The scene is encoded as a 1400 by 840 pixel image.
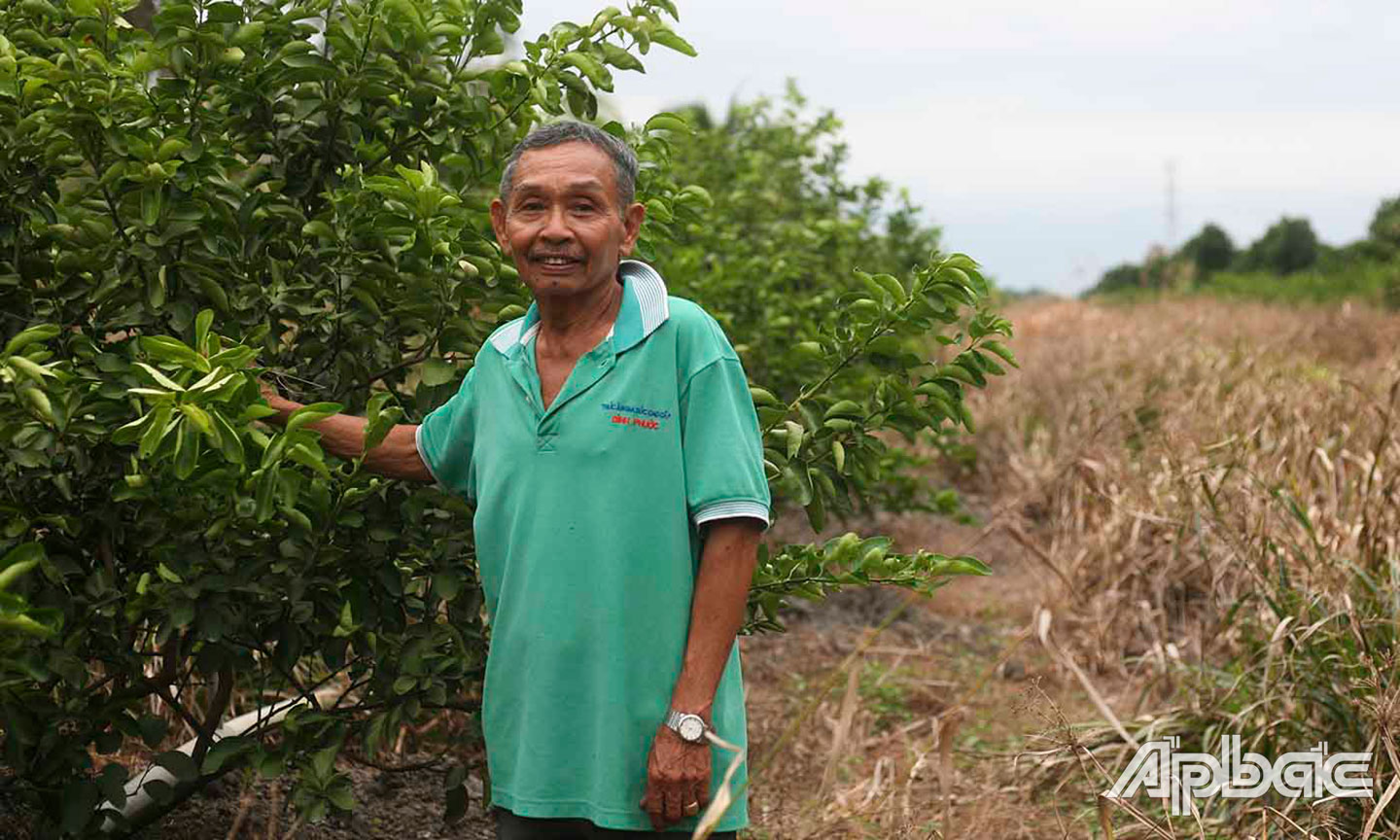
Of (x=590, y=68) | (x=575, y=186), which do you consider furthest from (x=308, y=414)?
(x=590, y=68)

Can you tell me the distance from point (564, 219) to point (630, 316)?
20cm

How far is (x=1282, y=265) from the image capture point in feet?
83.9

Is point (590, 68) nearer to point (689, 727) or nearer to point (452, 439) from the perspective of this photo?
point (452, 439)

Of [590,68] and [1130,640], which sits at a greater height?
[590,68]

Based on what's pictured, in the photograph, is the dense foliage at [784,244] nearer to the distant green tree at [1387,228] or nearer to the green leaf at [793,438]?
the green leaf at [793,438]

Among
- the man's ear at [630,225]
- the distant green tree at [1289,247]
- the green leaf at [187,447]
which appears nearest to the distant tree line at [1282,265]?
the distant green tree at [1289,247]

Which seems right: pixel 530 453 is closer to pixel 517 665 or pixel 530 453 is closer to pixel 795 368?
pixel 517 665

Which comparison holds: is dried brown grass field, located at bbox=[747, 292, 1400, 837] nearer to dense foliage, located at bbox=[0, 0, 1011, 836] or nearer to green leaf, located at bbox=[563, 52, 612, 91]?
dense foliage, located at bbox=[0, 0, 1011, 836]

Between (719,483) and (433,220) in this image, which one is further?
(433,220)

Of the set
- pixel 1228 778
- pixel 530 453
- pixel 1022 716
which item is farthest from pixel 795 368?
pixel 530 453

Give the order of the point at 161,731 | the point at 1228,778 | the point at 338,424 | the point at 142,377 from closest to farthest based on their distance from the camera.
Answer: the point at 142,377, the point at 338,424, the point at 161,731, the point at 1228,778

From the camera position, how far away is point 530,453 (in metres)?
2.32

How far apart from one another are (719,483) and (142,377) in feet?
3.35

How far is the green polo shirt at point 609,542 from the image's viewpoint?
2.27 metres
